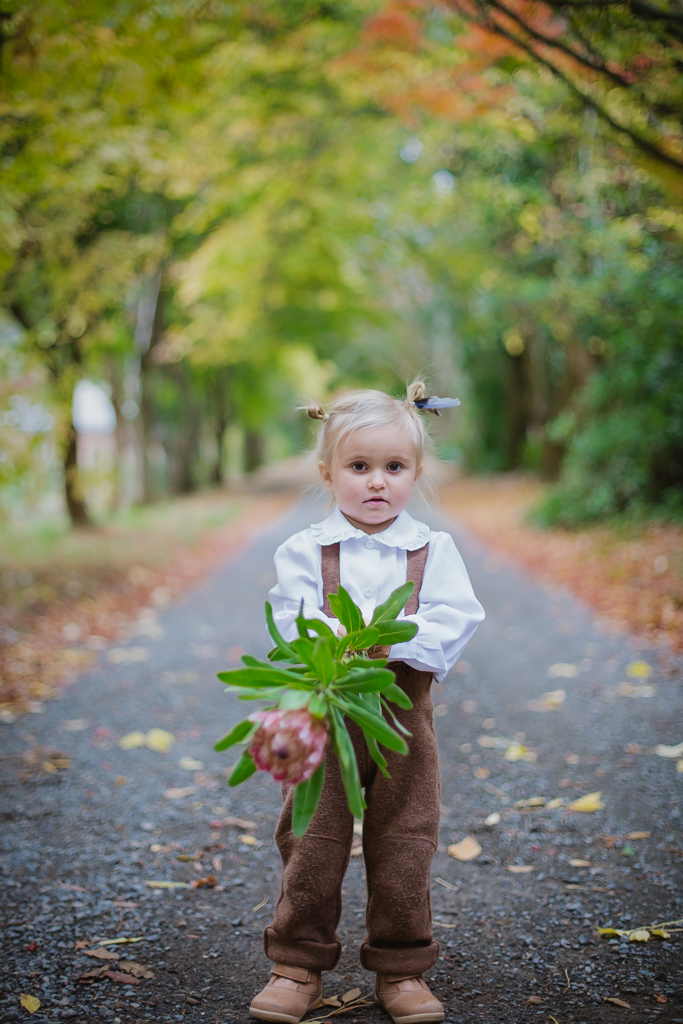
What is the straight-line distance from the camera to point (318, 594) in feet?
7.25

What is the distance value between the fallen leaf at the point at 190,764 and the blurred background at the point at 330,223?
59.0 inches

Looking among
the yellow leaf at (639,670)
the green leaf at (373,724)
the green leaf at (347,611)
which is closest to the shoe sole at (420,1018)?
the green leaf at (373,724)

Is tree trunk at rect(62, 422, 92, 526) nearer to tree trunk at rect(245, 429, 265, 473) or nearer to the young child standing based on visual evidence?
the young child standing

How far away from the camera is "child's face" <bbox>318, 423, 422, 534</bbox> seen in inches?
85.6

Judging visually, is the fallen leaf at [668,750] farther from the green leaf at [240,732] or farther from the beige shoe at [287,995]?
the green leaf at [240,732]

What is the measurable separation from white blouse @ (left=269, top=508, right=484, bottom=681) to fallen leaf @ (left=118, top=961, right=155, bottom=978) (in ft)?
3.63

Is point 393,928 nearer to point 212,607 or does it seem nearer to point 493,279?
point 212,607

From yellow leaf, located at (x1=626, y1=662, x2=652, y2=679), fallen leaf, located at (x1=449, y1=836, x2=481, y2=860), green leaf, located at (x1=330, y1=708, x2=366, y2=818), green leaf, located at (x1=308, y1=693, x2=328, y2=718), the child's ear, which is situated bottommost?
fallen leaf, located at (x1=449, y1=836, x2=481, y2=860)

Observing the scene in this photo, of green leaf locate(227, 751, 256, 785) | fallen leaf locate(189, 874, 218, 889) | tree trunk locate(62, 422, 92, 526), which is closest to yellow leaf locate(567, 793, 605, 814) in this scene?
fallen leaf locate(189, 874, 218, 889)

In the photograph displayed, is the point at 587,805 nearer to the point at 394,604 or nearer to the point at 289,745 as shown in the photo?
the point at 394,604

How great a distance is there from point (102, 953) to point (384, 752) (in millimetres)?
1117

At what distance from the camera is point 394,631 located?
189cm

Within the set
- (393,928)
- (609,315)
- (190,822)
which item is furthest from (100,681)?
(609,315)

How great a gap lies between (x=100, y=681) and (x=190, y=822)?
228 centimetres
